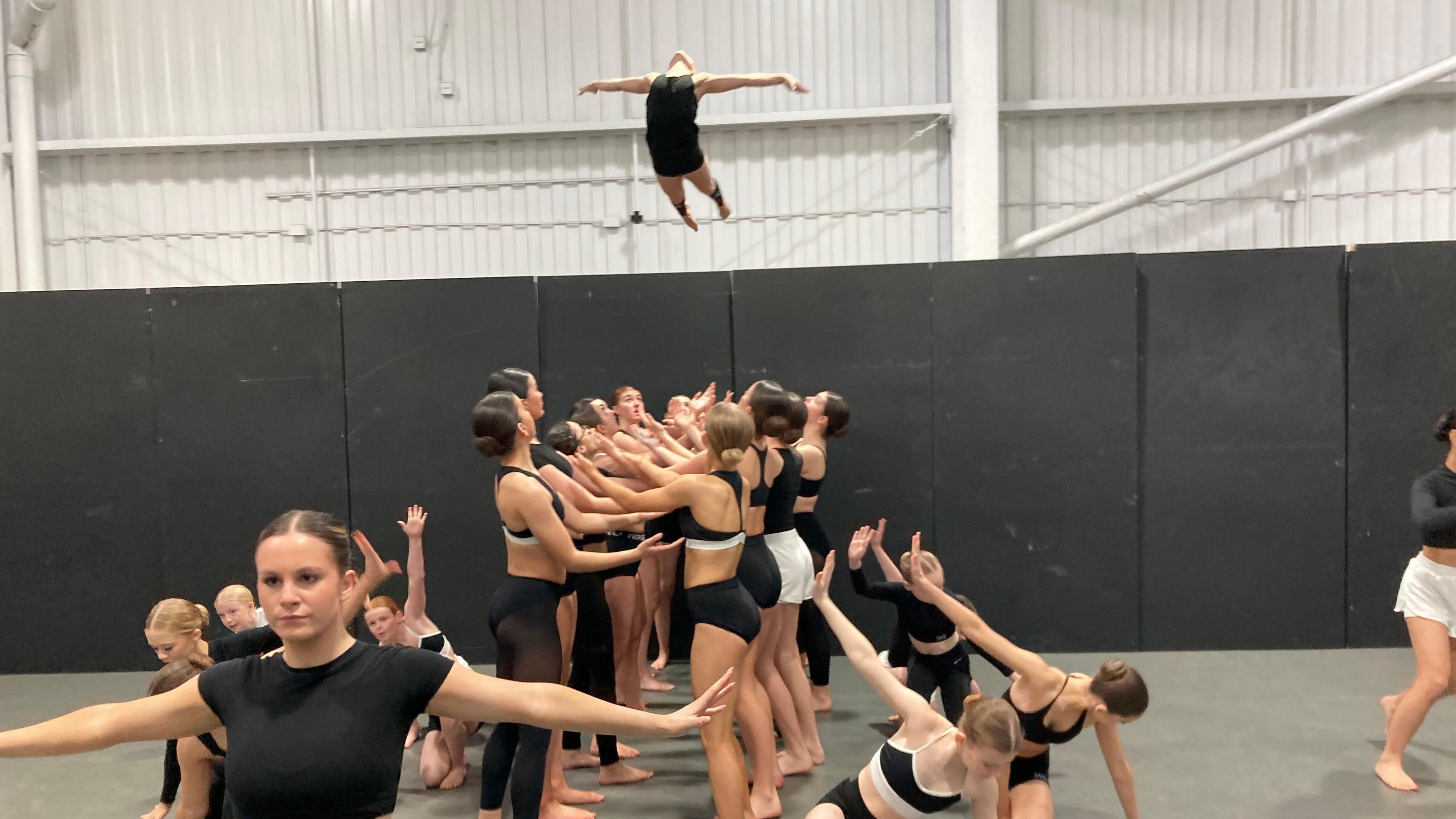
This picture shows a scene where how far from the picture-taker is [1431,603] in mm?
3799

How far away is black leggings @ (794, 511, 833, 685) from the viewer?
4918 millimetres

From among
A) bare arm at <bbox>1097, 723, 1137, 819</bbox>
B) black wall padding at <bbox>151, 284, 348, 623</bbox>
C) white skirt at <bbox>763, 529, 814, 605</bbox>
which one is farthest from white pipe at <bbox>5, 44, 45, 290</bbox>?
bare arm at <bbox>1097, 723, 1137, 819</bbox>

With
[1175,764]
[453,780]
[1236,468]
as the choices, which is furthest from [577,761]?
[1236,468]

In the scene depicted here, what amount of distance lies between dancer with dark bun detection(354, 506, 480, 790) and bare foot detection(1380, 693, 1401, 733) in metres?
3.87

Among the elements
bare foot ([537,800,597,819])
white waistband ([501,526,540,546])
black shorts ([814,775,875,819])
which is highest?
white waistband ([501,526,540,546])

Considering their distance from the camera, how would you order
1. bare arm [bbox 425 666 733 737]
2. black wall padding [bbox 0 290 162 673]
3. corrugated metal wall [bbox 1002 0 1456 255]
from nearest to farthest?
bare arm [bbox 425 666 733 737] < black wall padding [bbox 0 290 162 673] < corrugated metal wall [bbox 1002 0 1456 255]

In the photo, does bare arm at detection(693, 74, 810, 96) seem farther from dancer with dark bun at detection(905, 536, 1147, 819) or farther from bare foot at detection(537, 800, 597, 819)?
bare foot at detection(537, 800, 597, 819)

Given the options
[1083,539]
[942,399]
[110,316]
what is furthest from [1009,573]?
[110,316]

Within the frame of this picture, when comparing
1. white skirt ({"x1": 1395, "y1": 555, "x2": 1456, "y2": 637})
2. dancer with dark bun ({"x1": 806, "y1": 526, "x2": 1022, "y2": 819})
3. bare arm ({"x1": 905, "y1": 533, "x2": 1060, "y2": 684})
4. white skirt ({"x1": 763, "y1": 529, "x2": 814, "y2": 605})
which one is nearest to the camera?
dancer with dark bun ({"x1": 806, "y1": 526, "x2": 1022, "y2": 819})

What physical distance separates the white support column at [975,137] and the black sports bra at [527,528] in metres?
5.06

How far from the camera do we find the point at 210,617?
589 cm

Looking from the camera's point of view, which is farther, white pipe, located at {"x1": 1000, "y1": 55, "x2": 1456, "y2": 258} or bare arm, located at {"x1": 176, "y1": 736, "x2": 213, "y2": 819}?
white pipe, located at {"x1": 1000, "y1": 55, "x2": 1456, "y2": 258}

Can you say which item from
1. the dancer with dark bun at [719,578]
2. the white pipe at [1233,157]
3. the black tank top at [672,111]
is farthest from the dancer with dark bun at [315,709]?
the white pipe at [1233,157]

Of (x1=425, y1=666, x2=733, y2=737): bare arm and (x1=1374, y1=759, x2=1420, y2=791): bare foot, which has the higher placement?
(x1=425, y1=666, x2=733, y2=737): bare arm
